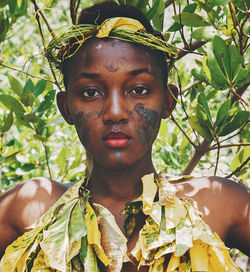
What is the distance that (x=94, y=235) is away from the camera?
1163mm

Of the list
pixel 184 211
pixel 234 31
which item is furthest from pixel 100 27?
pixel 184 211

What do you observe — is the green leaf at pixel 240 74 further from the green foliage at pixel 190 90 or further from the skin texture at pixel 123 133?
the skin texture at pixel 123 133

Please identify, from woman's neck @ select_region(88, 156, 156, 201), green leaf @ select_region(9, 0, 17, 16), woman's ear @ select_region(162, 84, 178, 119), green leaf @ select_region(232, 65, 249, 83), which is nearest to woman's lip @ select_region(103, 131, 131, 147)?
woman's neck @ select_region(88, 156, 156, 201)

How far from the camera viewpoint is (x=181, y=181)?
1.34 meters

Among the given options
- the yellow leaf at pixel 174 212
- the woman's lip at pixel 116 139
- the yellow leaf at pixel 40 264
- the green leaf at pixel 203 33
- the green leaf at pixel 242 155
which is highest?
the green leaf at pixel 203 33

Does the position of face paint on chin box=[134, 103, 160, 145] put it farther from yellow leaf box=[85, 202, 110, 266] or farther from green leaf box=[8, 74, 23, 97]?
green leaf box=[8, 74, 23, 97]

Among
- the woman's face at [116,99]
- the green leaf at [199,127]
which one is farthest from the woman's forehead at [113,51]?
the green leaf at [199,127]

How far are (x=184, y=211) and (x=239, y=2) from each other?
1.98 ft

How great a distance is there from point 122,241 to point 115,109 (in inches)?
13.9

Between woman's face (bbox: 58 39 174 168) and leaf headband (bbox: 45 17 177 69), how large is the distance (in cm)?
2

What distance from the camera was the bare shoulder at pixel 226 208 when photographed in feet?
4.03

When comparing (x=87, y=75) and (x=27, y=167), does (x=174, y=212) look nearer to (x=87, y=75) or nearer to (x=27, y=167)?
(x=87, y=75)

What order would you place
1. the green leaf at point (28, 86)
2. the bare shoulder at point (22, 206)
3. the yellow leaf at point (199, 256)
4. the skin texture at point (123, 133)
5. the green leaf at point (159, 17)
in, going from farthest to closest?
the green leaf at point (28, 86), the green leaf at point (159, 17), the bare shoulder at point (22, 206), the skin texture at point (123, 133), the yellow leaf at point (199, 256)

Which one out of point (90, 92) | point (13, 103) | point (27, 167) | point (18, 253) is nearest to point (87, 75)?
point (90, 92)
